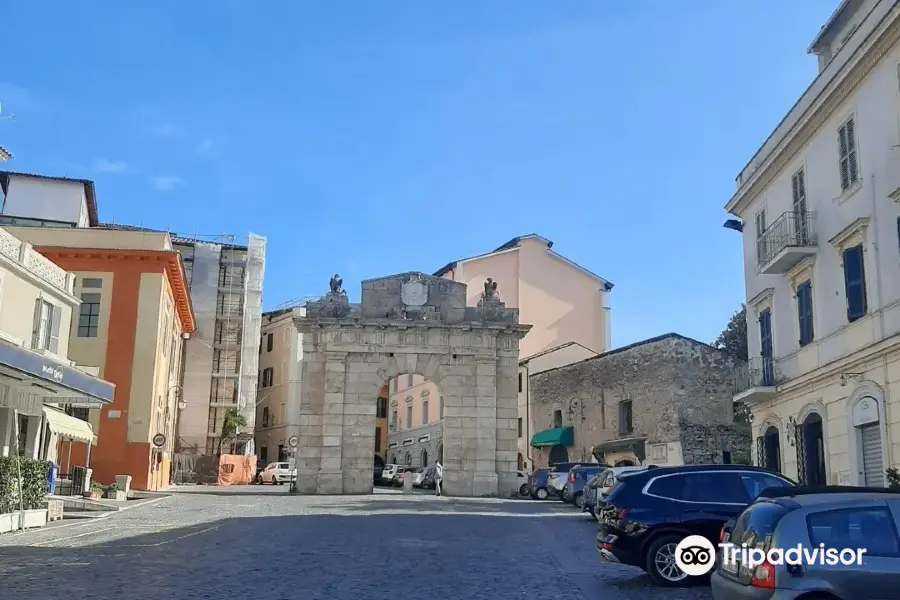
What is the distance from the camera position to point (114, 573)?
40.6ft

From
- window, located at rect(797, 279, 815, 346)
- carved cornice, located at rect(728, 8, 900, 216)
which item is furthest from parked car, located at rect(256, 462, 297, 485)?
window, located at rect(797, 279, 815, 346)

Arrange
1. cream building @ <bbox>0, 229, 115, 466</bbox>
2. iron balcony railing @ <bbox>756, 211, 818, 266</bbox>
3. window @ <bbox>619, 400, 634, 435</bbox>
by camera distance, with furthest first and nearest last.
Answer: window @ <bbox>619, 400, 634, 435</bbox>, iron balcony railing @ <bbox>756, 211, 818, 266</bbox>, cream building @ <bbox>0, 229, 115, 466</bbox>

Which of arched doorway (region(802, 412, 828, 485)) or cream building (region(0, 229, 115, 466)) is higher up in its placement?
cream building (region(0, 229, 115, 466))

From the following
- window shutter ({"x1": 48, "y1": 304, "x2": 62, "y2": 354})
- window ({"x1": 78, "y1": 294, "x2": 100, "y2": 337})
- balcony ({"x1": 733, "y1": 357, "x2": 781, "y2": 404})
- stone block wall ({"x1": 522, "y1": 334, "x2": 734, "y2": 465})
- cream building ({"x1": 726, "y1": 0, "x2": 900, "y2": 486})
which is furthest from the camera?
stone block wall ({"x1": 522, "y1": 334, "x2": 734, "y2": 465})

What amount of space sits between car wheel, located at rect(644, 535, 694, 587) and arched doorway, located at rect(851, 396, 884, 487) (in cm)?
976

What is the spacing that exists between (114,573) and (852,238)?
16941mm

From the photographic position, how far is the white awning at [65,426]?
87.7 feet

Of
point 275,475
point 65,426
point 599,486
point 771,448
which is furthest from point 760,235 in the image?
point 275,475

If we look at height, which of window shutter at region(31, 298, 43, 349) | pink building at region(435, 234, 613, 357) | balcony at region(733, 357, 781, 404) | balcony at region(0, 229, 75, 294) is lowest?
balcony at region(733, 357, 781, 404)

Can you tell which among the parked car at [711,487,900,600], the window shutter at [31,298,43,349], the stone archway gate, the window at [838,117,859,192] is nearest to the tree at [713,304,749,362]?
the stone archway gate

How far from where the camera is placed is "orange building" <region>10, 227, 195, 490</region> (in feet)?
118

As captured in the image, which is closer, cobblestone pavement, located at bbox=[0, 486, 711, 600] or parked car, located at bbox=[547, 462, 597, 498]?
cobblestone pavement, located at bbox=[0, 486, 711, 600]

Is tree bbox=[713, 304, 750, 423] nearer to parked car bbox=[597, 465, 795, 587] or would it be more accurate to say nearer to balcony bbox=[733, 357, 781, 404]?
balcony bbox=[733, 357, 781, 404]

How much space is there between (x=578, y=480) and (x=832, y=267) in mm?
12823
